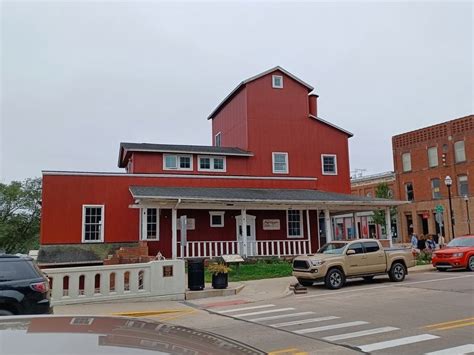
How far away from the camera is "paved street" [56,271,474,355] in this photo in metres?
8.05

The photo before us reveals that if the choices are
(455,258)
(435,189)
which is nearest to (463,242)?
(455,258)

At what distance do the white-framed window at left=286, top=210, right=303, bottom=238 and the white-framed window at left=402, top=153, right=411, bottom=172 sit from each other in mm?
29459

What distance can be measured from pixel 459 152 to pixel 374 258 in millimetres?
35148

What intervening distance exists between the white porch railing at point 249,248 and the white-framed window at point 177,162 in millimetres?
5286

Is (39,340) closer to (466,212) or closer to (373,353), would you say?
(373,353)

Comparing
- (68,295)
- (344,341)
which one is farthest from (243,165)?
(344,341)

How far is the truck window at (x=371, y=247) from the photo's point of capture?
17.7 meters

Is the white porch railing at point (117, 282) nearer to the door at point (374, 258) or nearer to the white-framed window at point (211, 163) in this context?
the door at point (374, 258)

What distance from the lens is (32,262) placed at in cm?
924

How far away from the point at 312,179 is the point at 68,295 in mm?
20132

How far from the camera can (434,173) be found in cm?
4975

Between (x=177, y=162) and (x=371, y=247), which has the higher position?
(x=177, y=162)

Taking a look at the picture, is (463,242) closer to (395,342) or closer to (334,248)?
(334,248)

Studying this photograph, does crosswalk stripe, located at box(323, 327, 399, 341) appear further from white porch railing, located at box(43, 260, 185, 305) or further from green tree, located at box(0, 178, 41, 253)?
green tree, located at box(0, 178, 41, 253)
